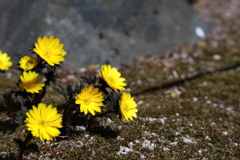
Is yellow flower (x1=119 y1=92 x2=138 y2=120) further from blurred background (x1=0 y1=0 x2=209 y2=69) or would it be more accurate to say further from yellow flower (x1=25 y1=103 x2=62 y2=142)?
blurred background (x1=0 y1=0 x2=209 y2=69)

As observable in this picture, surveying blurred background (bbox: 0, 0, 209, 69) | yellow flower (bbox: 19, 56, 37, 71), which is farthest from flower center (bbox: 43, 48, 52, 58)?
blurred background (bbox: 0, 0, 209, 69)

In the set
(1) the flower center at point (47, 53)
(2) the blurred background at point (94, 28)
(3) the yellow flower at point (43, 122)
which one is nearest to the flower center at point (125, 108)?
(3) the yellow flower at point (43, 122)

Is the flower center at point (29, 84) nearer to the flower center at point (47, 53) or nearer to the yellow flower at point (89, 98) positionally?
the flower center at point (47, 53)

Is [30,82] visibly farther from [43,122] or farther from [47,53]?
[43,122]

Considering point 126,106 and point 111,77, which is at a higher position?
point 111,77

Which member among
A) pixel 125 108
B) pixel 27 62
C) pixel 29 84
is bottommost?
pixel 125 108

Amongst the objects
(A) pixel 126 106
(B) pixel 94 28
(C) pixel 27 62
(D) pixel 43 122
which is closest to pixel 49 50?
(C) pixel 27 62
